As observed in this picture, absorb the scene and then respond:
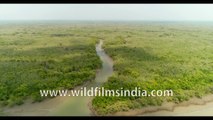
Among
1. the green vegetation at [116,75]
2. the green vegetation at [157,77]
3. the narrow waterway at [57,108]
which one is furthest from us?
the green vegetation at [116,75]

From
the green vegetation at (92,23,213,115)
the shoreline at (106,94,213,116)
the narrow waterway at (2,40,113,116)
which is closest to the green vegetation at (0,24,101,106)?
the narrow waterway at (2,40,113,116)

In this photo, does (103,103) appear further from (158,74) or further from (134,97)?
(158,74)

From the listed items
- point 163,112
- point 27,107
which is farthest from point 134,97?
point 27,107

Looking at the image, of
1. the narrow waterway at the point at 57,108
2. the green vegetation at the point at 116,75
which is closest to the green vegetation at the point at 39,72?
the green vegetation at the point at 116,75

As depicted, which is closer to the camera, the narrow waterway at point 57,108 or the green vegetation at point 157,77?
the narrow waterway at point 57,108

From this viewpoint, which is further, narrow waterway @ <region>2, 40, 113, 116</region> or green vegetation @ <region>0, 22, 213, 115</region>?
green vegetation @ <region>0, 22, 213, 115</region>

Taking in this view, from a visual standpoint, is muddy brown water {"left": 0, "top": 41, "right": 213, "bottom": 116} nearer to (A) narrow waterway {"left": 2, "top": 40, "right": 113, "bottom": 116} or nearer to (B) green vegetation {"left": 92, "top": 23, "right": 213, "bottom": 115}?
(A) narrow waterway {"left": 2, "top": 40, "right": 113, "bottom": 116}

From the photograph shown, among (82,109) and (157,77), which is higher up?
(157,77)

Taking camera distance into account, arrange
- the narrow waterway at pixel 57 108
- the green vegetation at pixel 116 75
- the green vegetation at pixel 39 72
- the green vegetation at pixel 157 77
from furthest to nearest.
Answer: the green vegetation at pixel 39 72, the green vegetation at pixel 116 75, the green vegetation at pixel 157 77, the narrow waterway at pixel 57 108

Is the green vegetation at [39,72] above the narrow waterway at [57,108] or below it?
above

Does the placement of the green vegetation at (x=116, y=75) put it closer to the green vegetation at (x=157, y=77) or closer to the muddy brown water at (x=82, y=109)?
the green vegetation at (x=157, y=77)

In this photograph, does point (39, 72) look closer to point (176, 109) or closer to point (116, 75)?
point (116, 75)

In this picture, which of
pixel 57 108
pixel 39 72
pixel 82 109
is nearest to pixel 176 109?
pixel 82 109

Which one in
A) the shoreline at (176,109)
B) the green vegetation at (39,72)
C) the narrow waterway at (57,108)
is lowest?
the shoreline at (176,109)
